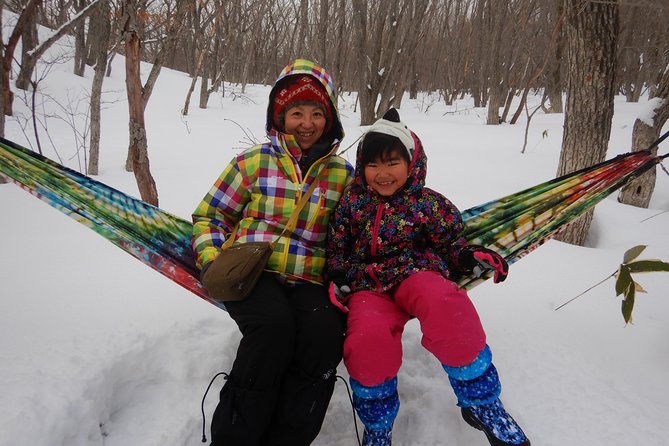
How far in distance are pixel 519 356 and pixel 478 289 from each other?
1.74 ft

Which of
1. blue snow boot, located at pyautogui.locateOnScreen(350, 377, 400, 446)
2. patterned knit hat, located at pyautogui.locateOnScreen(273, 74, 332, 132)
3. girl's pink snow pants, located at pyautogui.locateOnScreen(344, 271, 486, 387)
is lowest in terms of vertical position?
blue snow boot, located at pyautogui.locateOnScreen(350, 377, 400, 446)

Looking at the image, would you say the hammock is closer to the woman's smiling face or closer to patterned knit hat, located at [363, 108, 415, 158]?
patterned knit hat, located at [363, 108, 415, 158]

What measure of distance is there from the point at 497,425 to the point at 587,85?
7.33 feet

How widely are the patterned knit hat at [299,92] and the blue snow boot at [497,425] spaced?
118 cm

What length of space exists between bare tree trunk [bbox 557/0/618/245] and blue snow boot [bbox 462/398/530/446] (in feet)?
5.27

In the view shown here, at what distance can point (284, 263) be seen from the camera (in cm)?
141

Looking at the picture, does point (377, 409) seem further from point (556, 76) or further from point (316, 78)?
point (556, 76)

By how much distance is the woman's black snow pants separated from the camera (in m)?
1.09

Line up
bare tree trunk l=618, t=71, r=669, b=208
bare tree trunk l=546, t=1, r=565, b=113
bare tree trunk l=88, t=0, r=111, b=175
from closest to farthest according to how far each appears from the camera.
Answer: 1. bare tree trunk l=618, t=71, r=669, b=208
2. bare tree trunk l=88, t=0, r=111, b=175
3. bare tree trunk l=546, t=1, r=565, b=113

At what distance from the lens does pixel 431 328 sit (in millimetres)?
1189

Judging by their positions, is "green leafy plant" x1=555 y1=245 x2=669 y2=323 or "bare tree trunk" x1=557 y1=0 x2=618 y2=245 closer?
"green leafy plant" x1=555 y1=245 x2=669 y2=323

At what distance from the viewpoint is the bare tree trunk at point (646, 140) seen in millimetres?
2700

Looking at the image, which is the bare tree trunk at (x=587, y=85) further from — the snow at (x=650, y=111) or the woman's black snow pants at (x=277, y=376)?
the woman's black snow pants at (x=277, y=376)

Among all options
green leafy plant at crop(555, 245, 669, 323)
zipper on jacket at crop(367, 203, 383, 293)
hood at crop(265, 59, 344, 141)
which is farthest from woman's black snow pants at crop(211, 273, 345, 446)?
green leafy plant at crop(555, 245, 669, 323)
